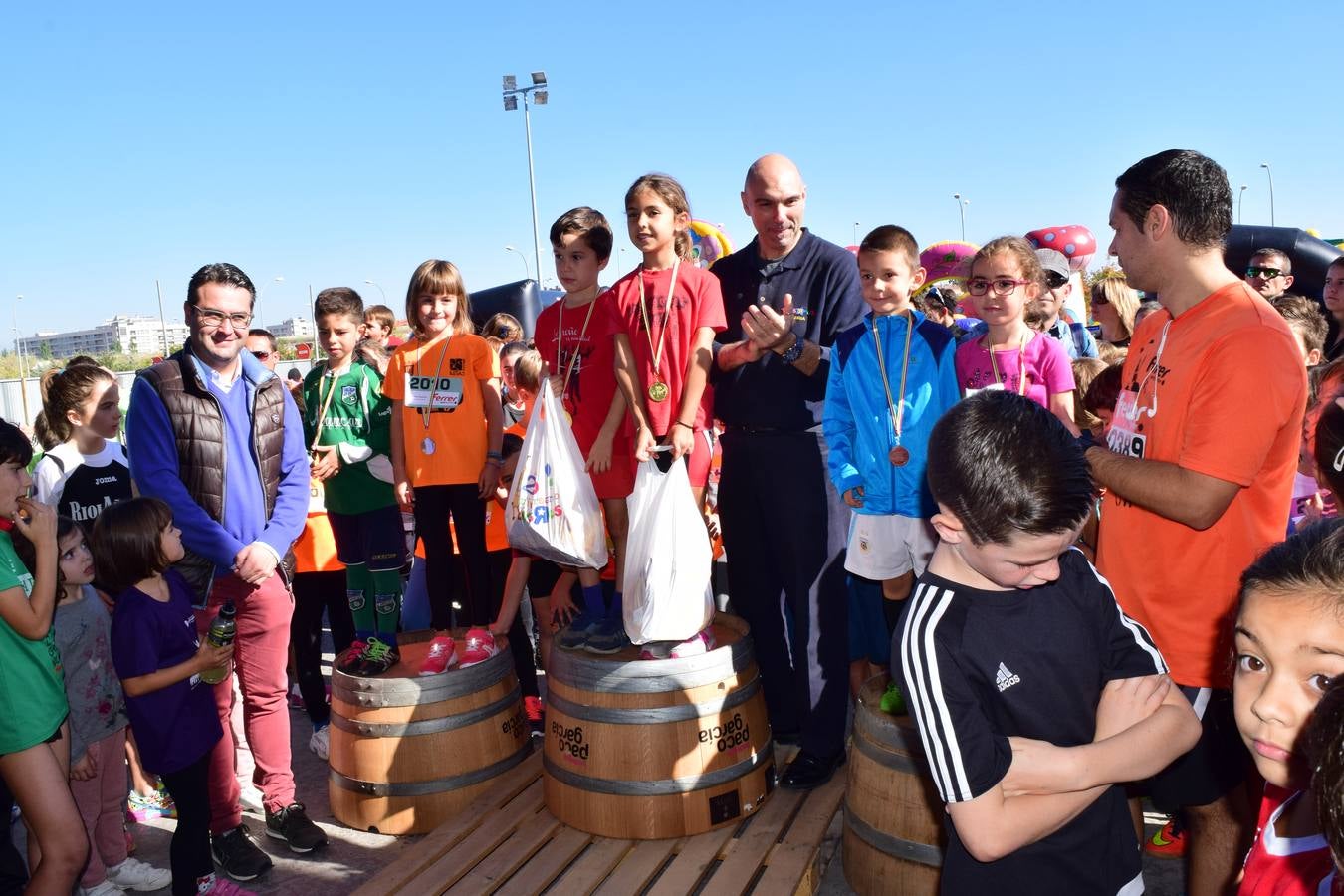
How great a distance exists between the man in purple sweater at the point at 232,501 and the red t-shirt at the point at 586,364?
3.99 ft

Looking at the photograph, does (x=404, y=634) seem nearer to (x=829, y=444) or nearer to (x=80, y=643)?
(x=80, y=643)

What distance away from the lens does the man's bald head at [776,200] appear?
371 centimetres

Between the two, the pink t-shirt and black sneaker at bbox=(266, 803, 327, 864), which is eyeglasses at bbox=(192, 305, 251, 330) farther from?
the pink t-shirt

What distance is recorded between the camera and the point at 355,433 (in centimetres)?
497

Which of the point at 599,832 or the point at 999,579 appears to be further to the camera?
the point at 599,832

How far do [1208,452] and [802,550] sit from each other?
171 cm

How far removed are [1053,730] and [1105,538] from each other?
1092 millimetres

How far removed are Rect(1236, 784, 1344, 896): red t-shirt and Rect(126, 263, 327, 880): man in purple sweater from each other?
333 cm

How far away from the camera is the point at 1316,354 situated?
459 centimetres

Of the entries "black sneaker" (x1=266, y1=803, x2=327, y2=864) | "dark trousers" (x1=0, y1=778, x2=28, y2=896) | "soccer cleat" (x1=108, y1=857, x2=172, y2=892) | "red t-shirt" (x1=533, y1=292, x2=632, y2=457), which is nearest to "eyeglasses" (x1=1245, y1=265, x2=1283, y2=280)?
"red t-shirt" (x1=533, y1=292, x2=632, y2=457)

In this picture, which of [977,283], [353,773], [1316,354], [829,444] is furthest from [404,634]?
[1316,354]

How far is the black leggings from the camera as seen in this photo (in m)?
3.25

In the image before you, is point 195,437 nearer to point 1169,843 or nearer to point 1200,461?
point 1200,461

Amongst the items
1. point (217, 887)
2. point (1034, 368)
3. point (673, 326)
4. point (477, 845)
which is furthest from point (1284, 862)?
point (217, 887)
